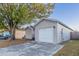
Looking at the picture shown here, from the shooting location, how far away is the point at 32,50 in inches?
185

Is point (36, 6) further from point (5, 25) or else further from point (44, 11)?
point (5, 25)

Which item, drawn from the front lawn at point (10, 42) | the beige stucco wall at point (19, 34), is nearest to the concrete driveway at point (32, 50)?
the front lawn at point (10, 42)

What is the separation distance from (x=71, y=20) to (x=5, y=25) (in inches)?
53.8

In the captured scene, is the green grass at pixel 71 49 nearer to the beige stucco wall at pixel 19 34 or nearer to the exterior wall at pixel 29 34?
the exterior wall at pixel 29 34

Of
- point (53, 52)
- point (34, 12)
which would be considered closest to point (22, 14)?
point (34, 12)

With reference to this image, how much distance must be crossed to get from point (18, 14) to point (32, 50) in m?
0.80

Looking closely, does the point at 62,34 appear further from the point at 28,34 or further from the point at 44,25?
the point at 28,34

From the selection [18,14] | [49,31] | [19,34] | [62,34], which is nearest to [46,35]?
[49,31]

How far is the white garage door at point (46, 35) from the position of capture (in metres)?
4.72

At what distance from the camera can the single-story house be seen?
15.5 ft

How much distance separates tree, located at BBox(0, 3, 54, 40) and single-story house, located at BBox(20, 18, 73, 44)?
6.6 inches

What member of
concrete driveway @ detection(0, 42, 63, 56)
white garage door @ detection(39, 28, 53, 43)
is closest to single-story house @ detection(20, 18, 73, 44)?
white garage door @ detection(39, 28, 53, 43)

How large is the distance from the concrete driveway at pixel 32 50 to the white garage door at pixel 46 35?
84 mm

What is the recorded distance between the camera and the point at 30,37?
4746mm
